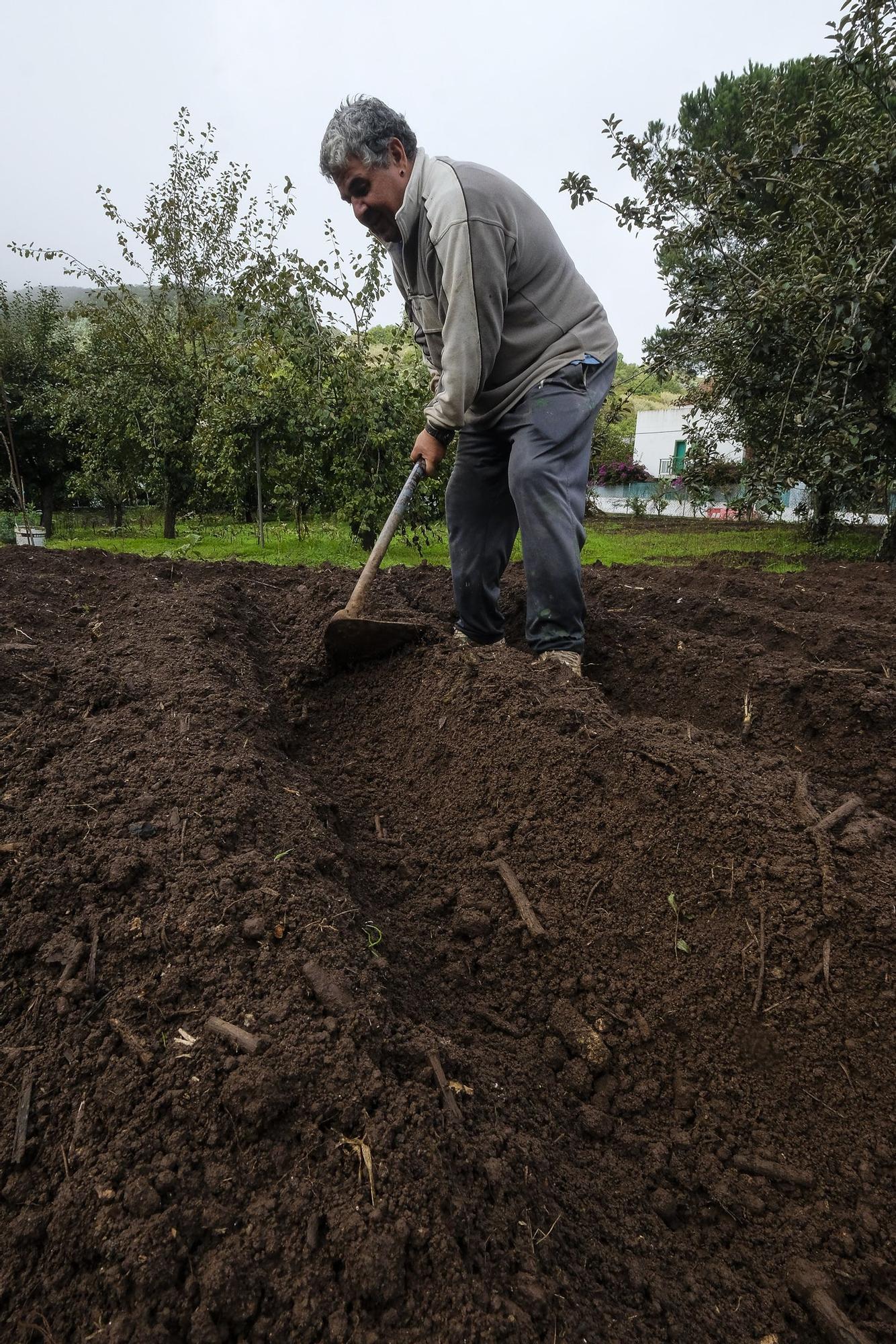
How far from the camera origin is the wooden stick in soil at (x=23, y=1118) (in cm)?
118

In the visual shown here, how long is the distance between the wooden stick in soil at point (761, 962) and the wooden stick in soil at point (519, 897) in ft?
1.52

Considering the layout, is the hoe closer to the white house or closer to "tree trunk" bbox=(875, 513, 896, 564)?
"tree trunk" bbox=(875, 513, 896, 564)

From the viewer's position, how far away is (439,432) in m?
3.42

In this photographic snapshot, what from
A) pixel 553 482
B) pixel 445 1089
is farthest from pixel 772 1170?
pixel 553 482

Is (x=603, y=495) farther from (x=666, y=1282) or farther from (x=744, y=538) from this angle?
(x=666, y=1282)

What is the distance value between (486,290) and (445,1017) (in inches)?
102

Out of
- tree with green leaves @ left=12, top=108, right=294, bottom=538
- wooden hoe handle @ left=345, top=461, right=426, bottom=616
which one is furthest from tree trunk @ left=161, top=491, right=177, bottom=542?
wooden hoe handle @ left=345, top=461, right=426, bottom=616

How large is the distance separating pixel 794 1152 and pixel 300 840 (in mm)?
1198

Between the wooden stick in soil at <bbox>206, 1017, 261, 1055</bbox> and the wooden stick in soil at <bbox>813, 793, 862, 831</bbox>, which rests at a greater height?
the wooden stick in soil at <bbox>813, 793, 862, 831</bbox>

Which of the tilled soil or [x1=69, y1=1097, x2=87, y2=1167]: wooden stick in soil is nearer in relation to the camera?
the tilled soil

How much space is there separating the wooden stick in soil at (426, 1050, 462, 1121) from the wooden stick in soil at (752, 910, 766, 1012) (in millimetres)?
710

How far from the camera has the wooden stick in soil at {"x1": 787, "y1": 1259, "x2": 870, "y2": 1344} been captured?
111 cm

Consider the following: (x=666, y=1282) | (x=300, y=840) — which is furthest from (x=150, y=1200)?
(x=300, y=840)

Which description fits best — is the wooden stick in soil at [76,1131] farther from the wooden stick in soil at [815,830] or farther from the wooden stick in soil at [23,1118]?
the wooden stick in soil at [815,830]
